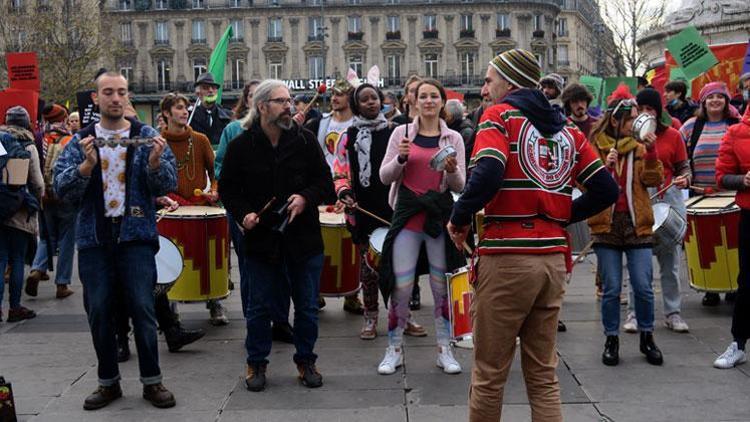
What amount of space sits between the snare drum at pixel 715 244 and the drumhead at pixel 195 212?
411 cm

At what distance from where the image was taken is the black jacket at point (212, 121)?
9722 millimetres

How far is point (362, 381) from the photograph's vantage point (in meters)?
6.54

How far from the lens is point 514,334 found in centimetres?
470

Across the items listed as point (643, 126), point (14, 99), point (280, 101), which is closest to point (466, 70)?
point (14, 99)

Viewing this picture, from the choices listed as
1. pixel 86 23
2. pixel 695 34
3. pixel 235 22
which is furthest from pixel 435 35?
pixel 695 34

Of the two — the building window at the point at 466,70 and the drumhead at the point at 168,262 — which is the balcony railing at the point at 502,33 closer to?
the building window at the point at 466,70

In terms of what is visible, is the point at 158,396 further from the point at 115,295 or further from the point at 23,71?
the point at 23,71

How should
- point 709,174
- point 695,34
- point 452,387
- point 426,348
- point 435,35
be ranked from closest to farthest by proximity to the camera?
1. point 452,387
2. point 426,348
3. point 709,174
4. point 695,34
5. point 435,35

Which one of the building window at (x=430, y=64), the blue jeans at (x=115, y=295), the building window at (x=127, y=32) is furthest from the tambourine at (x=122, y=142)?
the building window at (x=127, y=32)

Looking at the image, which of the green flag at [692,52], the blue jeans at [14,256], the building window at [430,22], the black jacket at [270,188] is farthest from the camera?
the building window at [430,22]

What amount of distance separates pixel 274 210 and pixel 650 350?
9.57 feet

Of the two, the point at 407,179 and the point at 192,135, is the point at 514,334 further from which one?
the point at 192,135

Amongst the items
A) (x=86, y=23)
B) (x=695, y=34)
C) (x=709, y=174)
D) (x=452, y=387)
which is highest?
(x=86, y=23)

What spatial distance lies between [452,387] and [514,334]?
175cm
